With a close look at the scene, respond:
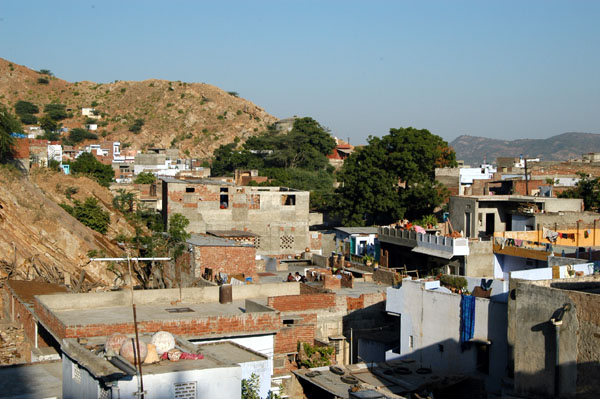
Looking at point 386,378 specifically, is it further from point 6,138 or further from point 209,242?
point 6,138

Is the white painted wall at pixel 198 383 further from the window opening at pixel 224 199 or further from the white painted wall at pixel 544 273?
the window opening at pixel 224 199

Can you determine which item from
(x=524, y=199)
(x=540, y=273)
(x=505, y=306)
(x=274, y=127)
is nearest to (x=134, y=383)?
(x=505, y=306)

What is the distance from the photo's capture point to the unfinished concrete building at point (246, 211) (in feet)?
108

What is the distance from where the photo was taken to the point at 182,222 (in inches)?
1243

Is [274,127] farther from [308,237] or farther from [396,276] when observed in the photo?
[396,276]

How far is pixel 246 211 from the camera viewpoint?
34344 millimetres

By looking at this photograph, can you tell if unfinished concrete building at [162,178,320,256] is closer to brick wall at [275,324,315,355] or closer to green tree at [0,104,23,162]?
green tree at [0,104,23,162]

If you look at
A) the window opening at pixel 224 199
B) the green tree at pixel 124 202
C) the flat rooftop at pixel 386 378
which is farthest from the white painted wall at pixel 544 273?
the green tree at pixel 124 202

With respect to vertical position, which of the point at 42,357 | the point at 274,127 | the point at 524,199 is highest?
the point at 274,127

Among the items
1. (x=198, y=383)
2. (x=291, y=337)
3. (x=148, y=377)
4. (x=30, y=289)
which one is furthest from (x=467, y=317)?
(x=30, y=289)

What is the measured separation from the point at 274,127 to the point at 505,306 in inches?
3123

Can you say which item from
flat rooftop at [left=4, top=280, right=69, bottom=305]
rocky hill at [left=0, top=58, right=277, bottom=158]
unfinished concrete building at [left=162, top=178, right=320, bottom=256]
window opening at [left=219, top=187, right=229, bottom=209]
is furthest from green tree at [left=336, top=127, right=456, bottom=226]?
rocky hill at [left=0, top=58, right=277, bottom=158]

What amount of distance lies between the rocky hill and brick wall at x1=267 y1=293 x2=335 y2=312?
74706 mm

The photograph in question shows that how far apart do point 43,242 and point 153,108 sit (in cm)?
7666
